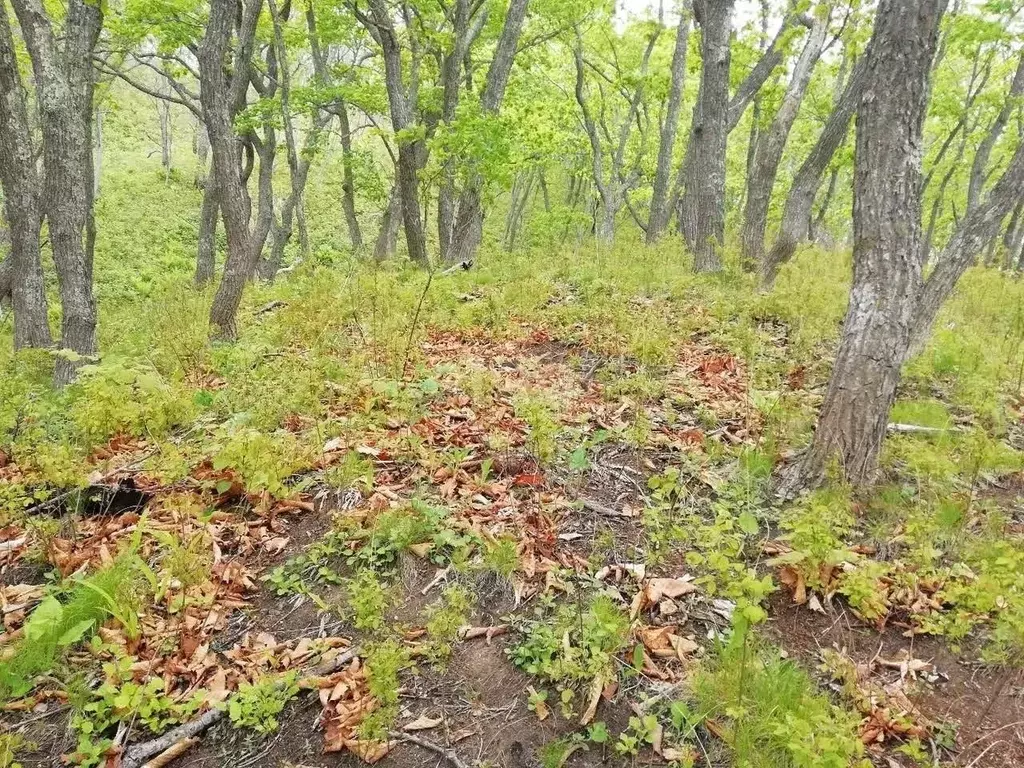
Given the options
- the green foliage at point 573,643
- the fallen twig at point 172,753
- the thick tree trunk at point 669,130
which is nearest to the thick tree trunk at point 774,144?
the thick tree trunk at point 669,130

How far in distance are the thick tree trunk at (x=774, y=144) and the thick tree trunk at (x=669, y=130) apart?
2.77m

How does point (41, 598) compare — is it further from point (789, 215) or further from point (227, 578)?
point (789, 215)

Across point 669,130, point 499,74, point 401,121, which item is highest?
point 669,130

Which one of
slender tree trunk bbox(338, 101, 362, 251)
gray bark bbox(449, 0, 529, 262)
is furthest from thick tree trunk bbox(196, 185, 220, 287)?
gray bark bbox(449, 0, 529, 262)

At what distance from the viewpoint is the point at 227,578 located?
135 inches

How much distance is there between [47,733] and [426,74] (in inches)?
631

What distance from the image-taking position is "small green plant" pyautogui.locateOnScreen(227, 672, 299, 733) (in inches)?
105

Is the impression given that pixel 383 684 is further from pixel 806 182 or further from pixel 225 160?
pixel 806 182

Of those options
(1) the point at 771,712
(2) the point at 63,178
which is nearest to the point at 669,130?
(2) the point at 63,178

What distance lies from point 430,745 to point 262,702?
0.77 meters

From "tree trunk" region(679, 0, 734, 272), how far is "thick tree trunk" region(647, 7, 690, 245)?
9.81 feet

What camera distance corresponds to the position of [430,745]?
2600 mm

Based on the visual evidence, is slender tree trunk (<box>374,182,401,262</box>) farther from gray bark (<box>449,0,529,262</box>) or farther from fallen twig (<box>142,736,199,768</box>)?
fallen twig (<box>142,736,199,768</box>)

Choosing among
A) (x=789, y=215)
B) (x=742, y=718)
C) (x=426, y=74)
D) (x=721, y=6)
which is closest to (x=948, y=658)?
(x=742, y=718)
